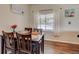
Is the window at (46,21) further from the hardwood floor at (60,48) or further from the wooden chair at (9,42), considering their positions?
the wooden chair at (9,42)

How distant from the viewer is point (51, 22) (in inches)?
67.6

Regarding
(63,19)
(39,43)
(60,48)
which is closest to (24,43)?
(39,43)

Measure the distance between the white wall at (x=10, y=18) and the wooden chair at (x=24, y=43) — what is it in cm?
13

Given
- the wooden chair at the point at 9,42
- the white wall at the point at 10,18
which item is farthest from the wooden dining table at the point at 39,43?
the white wall at the point at 10,18

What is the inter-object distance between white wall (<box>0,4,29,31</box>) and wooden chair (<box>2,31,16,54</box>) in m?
0.09

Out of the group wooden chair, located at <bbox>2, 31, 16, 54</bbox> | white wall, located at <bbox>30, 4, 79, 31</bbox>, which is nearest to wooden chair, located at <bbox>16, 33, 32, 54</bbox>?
wooden chair, located at <bbox>2, 31, 16, 54</bbox>

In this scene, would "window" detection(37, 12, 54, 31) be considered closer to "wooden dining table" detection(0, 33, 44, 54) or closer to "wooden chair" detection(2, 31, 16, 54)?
"wooden dining table" detection(0, 33, 44, 54)

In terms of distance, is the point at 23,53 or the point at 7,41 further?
the point at 7,41

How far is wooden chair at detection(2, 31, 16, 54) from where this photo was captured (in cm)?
166

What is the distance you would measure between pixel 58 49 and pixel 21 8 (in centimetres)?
78

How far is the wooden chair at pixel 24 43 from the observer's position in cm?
165

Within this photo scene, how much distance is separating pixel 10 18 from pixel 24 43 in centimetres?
40
